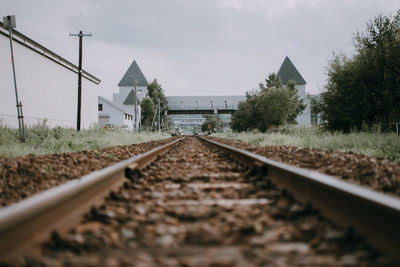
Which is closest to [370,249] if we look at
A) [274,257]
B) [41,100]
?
[274,257]

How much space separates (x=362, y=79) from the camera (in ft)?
50.8

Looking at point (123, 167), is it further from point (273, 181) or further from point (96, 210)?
point (273, 181)

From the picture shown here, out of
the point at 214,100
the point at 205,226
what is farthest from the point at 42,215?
the point at 214,100

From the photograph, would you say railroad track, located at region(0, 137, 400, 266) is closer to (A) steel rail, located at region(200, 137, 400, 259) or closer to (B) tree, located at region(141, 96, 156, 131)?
(A) steel rail, located at region(200, 137, 400, 259)

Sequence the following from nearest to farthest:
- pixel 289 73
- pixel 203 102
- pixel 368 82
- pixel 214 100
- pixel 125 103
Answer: pixel 368 82 < pixel 125 103 < pixel 289 73 < pixel 214 100 < pixel 203 102

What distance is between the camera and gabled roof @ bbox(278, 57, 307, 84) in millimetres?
86025

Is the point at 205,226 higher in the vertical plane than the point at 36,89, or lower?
lower

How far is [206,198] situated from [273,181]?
42.1 inches

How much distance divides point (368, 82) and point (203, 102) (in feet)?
249

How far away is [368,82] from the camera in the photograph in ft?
50.6

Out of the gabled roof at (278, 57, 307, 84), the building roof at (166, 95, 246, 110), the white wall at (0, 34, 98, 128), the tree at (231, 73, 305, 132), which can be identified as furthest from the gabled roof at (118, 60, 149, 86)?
the white wall at (0, 34, 98, 128)

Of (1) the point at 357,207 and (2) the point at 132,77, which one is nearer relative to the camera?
(1) the point at 357,207

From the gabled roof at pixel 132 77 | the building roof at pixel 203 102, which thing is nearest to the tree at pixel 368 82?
the building roof at pixel 203 102

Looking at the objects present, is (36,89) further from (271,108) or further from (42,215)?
(42,215)
